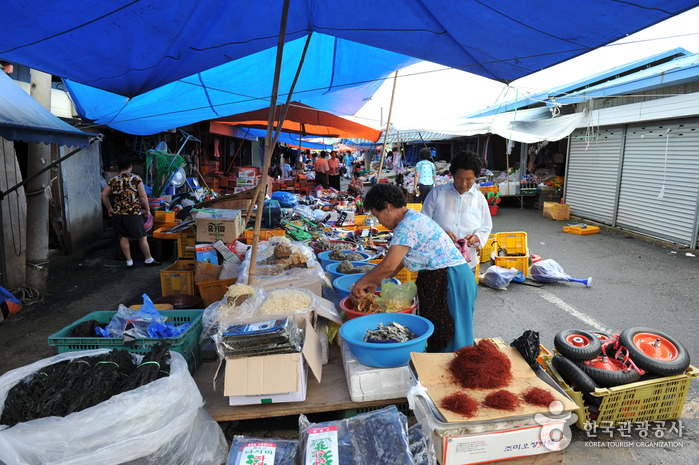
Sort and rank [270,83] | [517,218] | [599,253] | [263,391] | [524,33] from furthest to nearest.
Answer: [517,218]
[599,253]
[270,83]
[524,33]
[263,391]

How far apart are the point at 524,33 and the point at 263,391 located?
11.2 ft

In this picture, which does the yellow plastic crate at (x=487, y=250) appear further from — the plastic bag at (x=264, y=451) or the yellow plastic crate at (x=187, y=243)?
the plastic bag at (x=264, y=451)

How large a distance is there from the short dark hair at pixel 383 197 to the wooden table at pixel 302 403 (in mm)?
1313

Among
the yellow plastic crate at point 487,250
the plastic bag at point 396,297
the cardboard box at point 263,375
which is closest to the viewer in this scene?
the cardboard box at point 263,375

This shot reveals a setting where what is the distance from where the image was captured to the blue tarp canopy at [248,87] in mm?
5188

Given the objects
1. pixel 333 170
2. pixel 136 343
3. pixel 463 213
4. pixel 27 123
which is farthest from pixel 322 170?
pixel 136 343

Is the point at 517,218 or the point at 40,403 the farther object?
the point at 517,218

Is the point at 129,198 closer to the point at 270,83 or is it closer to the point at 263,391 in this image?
the point at 270,83

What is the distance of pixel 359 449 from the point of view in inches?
80.0

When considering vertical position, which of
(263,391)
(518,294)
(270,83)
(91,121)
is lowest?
(518,294)

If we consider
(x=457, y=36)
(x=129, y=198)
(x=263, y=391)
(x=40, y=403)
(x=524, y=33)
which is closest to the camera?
(x=40, y=403)

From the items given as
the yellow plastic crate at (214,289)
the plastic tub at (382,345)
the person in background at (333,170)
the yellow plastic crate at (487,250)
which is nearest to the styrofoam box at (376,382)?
the plastic tub at (382,345)

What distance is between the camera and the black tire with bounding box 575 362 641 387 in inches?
109

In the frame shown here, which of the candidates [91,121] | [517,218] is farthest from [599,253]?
[91,121]
